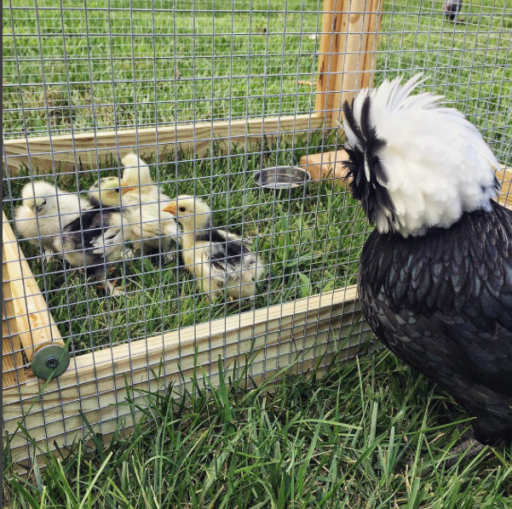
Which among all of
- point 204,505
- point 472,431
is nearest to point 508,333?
point 472,431

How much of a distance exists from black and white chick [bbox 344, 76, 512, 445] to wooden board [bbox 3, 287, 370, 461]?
32 cm

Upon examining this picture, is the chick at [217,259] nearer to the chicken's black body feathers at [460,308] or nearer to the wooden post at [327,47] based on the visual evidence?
the chicken's black body feathers at [460,308]

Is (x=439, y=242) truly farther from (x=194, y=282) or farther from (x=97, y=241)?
(x=97, y=241)

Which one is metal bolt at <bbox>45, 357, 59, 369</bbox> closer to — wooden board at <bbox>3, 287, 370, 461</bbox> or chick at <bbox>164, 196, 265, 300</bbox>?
wooden board at <bbox>3, 287, 370, 461</bbox>

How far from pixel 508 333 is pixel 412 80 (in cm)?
70

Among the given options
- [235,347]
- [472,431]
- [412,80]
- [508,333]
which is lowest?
[472,431]

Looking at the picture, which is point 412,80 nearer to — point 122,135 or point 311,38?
point 122,135

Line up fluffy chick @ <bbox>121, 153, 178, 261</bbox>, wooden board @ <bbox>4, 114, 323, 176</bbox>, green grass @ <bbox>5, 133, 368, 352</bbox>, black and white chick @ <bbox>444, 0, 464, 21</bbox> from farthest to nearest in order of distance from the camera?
wooden board @ <bbox>4, 114, 323, 176</bbox> → fluffy chick @ <bbox>121, 153, 178, 261</bbox> → black and white chick @ <bbox>444, 0, 464, 21</bbox> → green grass @ <bbox>5, 133, 368, 352</bbox>

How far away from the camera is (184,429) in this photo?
5.27 ft

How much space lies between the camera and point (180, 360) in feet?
5.32

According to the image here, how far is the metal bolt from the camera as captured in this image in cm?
143

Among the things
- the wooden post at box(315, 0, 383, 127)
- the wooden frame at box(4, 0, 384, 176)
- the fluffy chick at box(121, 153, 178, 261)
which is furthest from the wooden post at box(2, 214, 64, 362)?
the wooden post at box(315, 0, 383, 127)

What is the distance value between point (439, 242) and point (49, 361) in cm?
106

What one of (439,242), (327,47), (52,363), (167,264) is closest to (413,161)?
(439,242)
